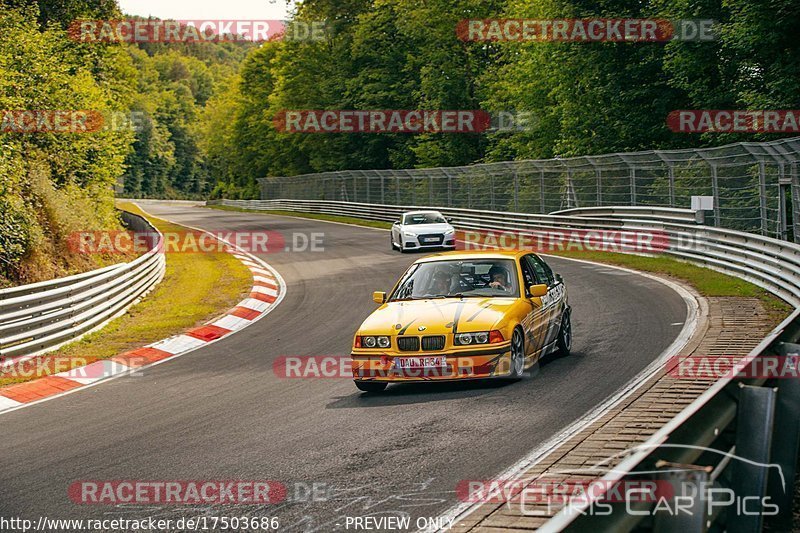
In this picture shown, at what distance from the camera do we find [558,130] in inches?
1836

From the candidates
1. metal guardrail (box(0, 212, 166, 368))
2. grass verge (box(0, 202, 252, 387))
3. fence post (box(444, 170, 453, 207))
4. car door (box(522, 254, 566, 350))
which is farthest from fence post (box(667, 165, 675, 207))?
fence post (box(444, 170, 453, 207))

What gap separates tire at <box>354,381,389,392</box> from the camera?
10296mm

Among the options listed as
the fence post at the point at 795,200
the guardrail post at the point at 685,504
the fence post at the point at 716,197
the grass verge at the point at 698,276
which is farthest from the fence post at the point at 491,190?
the guardrail post at the point at 685,504

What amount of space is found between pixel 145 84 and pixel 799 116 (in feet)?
546

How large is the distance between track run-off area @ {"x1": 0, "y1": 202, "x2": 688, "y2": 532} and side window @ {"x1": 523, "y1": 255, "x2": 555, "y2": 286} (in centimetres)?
100

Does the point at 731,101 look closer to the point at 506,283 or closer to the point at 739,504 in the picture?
the point at 506,283

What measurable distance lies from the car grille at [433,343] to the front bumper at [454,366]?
0.18 ft

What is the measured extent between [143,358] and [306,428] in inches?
271

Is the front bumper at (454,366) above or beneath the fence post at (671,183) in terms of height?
beneath

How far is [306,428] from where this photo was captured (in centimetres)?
859

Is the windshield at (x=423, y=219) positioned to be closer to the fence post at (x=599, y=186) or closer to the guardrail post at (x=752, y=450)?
the fence post at (x=599, y=186)

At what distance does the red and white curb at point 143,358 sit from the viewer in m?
11.9

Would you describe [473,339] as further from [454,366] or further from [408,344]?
[408,344]

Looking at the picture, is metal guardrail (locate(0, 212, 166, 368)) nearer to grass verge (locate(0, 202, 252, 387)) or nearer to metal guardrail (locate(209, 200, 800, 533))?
grass verge (locate(0, 202, 252, 387))
